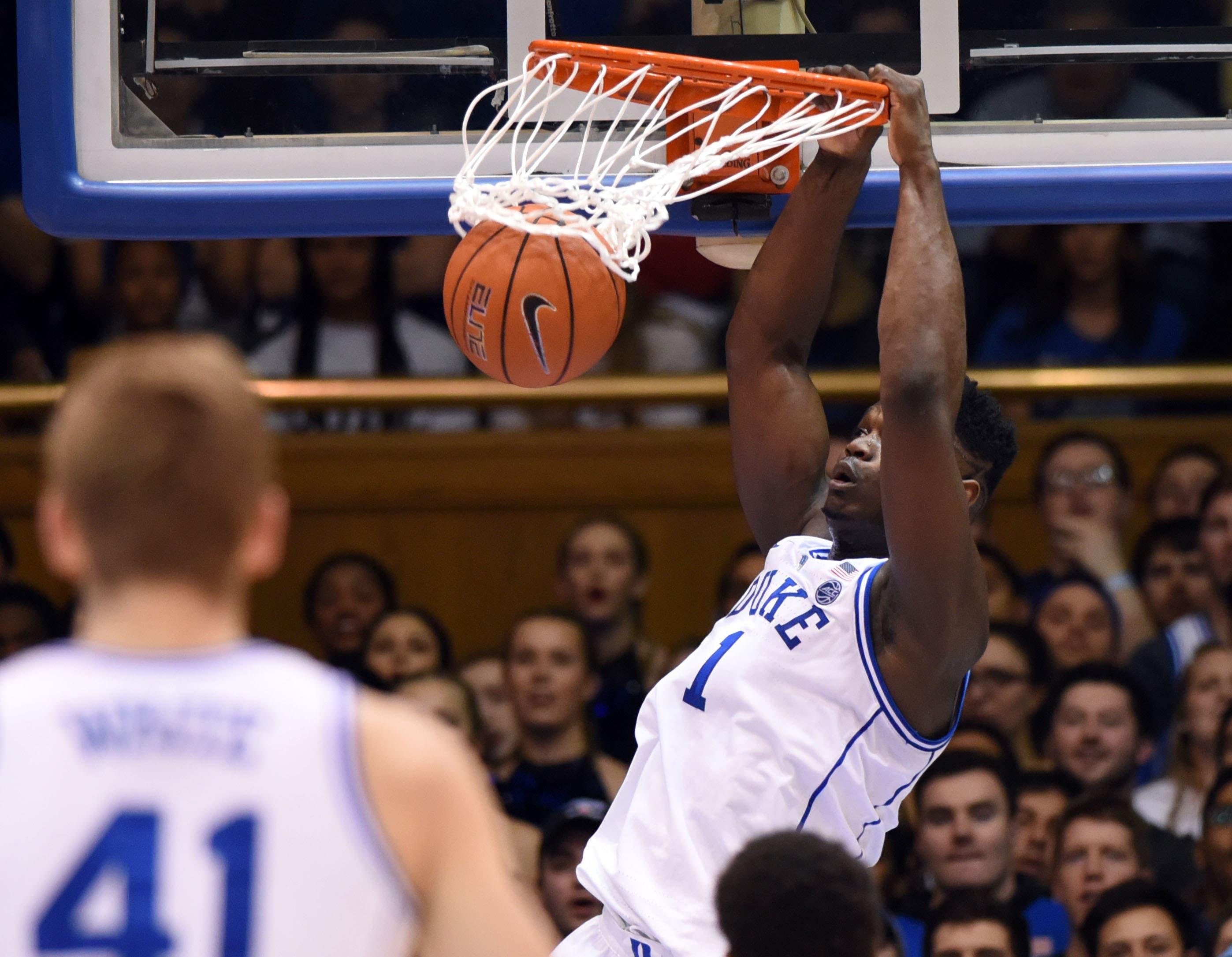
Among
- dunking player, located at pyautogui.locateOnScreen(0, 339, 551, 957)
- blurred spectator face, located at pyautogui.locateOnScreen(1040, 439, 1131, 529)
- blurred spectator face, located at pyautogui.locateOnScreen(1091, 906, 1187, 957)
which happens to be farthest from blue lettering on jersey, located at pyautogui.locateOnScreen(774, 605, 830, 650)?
blurred spectator face, located at pyautogui.locateOnScreen(1040, 439, 1131, 529)

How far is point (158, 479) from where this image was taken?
1355 millimetres

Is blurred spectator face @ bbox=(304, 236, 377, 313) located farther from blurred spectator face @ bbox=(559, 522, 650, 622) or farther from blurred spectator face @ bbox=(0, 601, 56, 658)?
blurred spectator face @ bbox=(0, 601, 56, 658)

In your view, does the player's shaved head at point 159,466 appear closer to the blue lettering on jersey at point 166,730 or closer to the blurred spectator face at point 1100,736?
the blue lettering on jersey at point 166,730

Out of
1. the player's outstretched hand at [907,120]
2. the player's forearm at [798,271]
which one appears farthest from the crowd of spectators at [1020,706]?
the player's outstretched hand at [907,120]

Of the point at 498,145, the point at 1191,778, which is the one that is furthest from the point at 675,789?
the point at 1191,778

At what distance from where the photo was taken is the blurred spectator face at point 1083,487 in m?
4.62

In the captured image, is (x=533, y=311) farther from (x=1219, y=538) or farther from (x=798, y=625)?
(x=1219, y=538)

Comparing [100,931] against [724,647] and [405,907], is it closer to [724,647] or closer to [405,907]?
[405,907]

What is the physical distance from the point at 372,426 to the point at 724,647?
2642 millimetres

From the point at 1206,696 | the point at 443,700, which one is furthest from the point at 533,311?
the point at 1206,696

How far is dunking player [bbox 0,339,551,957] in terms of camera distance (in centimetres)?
134

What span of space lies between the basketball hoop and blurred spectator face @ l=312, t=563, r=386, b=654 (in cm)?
204

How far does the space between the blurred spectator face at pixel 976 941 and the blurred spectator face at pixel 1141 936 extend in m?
0.22

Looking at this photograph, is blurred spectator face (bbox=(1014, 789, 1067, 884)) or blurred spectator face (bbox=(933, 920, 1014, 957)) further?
blurred spectator face (bbox=(1014, 789, 1067, 884))
